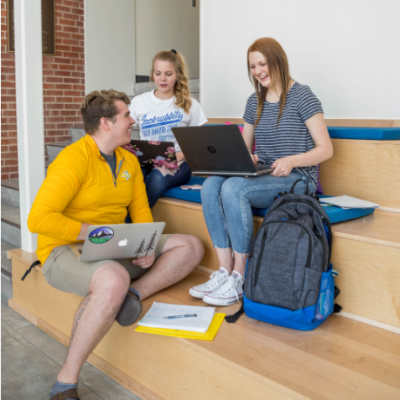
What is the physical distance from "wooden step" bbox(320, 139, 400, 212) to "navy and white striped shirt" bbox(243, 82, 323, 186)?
0.83ft

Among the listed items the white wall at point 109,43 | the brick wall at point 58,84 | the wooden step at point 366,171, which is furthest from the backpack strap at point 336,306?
the white wall at point 109,43

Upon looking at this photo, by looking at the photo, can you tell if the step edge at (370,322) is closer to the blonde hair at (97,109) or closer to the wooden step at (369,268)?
the wooden step at (369,268)

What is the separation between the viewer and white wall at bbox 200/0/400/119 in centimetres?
237

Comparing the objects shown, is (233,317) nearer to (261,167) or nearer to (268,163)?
(261,167)

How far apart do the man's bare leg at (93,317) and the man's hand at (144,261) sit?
23 cm

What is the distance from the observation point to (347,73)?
2.54 metres

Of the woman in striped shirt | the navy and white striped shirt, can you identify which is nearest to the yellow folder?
the woman in striped shirt

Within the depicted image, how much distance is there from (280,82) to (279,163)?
39 centimetres

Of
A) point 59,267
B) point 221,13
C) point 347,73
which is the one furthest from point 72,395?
point 221,13

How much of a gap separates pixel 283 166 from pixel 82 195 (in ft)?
2.74

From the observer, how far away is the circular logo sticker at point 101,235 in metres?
1.54

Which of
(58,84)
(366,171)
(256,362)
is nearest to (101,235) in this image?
(256,362)

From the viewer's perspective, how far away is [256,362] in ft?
4.37

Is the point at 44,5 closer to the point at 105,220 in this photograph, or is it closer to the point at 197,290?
the point at 105,220
